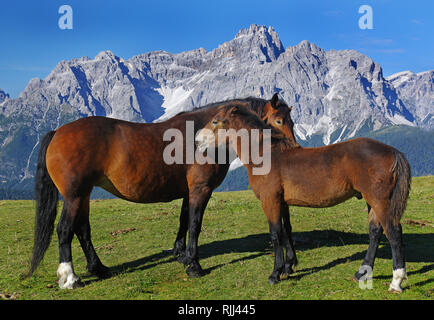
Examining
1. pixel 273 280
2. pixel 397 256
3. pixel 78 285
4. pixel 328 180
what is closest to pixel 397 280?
pixel 397 256

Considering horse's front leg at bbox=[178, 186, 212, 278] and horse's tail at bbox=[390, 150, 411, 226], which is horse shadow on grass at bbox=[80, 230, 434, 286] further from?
horse's tail at bbox=[390, 150, 411, 226]

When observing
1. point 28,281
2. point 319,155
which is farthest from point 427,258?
point 28,281

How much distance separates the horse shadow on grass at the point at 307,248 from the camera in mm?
9227

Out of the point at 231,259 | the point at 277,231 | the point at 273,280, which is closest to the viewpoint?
the point at 273,280

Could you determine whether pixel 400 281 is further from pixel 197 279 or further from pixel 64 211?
pixel 64 211

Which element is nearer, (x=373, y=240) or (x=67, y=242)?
(x=373, y=240)

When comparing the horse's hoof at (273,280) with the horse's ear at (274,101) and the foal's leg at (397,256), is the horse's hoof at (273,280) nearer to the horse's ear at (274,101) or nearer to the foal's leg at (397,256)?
the foal's leg at (397,256)

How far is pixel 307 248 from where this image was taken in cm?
1085

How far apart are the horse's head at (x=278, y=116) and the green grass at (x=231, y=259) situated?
11.5 feet

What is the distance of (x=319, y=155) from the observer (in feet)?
25.7

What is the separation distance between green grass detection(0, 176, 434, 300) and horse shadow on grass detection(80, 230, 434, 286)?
0.09ft

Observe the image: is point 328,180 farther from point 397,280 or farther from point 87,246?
point 87,246

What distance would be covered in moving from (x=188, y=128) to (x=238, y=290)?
4.24 meters

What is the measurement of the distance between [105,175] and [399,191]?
642 centimetres
